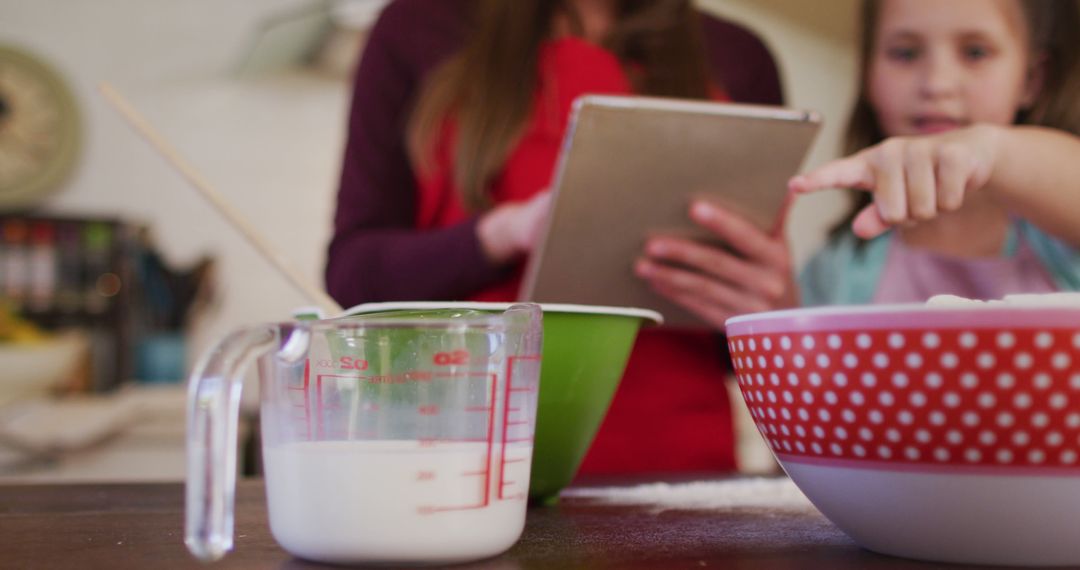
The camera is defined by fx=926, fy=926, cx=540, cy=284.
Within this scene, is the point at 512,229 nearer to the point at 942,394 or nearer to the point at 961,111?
the point at 961,111

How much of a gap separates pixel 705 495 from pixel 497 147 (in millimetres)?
502

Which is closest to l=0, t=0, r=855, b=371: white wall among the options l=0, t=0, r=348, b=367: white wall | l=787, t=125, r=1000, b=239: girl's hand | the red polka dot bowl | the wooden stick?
l=0, t=0, r=348, b=367: white wall

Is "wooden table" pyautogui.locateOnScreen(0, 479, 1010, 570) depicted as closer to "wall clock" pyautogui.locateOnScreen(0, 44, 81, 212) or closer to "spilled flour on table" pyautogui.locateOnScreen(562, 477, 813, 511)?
"spilled flour on table" pyautogui.locateOnScreen(562, 477, 813, 511)

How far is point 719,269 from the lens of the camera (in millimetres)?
878

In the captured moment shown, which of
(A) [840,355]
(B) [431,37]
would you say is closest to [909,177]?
(A) [840,355]

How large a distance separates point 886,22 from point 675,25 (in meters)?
0.24

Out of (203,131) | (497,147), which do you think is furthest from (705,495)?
(203,131)

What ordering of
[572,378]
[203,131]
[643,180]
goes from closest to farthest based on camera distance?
1. [572,378]
2. [643,180]
3. [203,131]

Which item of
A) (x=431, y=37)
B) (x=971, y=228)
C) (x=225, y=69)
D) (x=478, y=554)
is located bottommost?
(x=478, y=554)

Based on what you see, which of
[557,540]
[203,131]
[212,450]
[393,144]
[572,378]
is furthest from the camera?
[203,131]

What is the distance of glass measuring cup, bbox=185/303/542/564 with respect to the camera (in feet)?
1.21

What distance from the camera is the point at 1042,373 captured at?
335mm

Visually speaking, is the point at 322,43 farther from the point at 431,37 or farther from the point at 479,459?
the point at 479,459

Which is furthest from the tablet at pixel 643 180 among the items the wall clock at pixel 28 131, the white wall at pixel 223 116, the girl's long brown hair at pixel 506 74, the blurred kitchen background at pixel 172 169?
the wall clock at pixel 28 131
